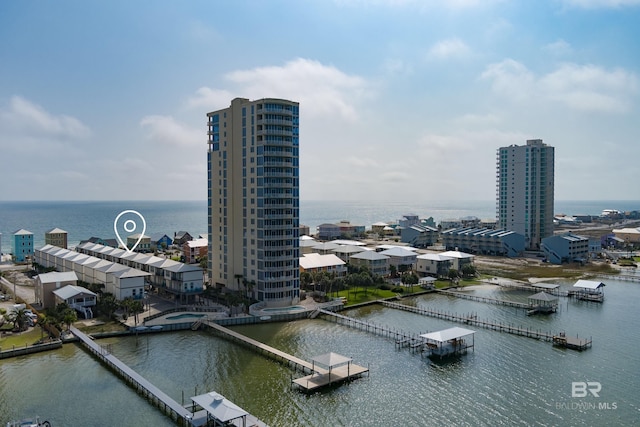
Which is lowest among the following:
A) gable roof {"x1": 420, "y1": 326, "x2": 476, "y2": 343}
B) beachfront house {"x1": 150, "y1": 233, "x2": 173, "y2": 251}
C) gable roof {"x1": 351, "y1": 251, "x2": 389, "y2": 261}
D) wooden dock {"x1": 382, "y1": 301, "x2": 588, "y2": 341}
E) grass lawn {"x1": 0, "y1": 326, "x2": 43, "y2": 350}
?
wooden dock {"x1": 382, "y1": 301, "x2": 588, "y2": 341}

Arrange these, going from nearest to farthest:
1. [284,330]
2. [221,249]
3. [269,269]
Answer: [284,330], [269,269], [221,249]

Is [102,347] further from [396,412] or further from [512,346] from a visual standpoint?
[512,346]

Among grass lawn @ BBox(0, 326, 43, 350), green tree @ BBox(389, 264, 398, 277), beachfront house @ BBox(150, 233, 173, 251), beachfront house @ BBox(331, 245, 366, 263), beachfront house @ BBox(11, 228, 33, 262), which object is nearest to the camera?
grass lawn @ BBox(0, 326, 43, 350)

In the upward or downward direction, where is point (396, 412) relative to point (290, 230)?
downward

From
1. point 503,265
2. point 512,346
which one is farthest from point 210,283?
point 503,265

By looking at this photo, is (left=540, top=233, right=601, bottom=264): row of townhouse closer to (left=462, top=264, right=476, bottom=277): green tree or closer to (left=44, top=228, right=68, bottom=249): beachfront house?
(left=462, top=264, right=476, bottom=277): green tree

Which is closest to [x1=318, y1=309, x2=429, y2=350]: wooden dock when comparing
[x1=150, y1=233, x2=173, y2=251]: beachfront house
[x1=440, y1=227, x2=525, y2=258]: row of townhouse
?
[x1=440, y1=227, x2=525, y2=258]: row of townhouse

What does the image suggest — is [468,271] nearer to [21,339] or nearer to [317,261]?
[317,261]
